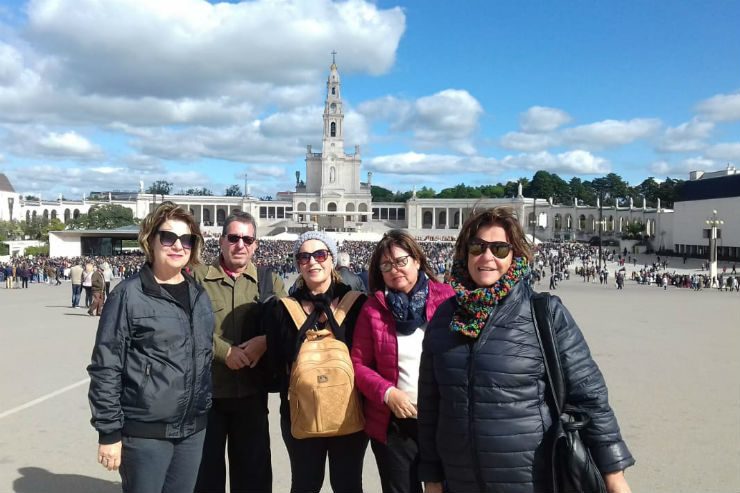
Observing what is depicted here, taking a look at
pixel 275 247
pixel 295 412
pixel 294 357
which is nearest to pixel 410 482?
pixel 295 412

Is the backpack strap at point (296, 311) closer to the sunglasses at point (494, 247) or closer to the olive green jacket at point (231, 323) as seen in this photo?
the olive green jacket at point (231, 323)

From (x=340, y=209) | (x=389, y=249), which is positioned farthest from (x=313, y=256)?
(x=340, y=209)

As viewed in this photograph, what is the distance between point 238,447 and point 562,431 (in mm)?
2202

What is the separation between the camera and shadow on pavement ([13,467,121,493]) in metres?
4.26

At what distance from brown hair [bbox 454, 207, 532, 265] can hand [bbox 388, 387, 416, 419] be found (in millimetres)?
798

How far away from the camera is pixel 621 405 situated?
6.69 meters

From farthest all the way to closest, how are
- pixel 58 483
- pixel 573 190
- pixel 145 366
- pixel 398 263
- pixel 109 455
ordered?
1. pixel 573 190
2. pixel 58 483
3. pixel 398 263
4. pixel 145 366
5. pixel 109 455

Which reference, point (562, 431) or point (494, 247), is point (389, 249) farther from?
point (562, 431)

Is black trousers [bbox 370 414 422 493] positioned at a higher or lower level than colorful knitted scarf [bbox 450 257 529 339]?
lower

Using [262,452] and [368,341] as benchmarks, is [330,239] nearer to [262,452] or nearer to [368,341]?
[368,341]

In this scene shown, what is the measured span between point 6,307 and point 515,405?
1812 cm

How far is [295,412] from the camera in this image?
3.03m

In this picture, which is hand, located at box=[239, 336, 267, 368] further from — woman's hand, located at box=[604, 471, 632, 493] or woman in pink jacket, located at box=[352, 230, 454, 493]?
woman's hand, located at box=[604, 471, 632, 493]

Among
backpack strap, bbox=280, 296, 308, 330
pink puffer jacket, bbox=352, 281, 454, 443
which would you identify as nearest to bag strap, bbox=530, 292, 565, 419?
pink puffer jacket, bbox=352, 281, 454, 443
